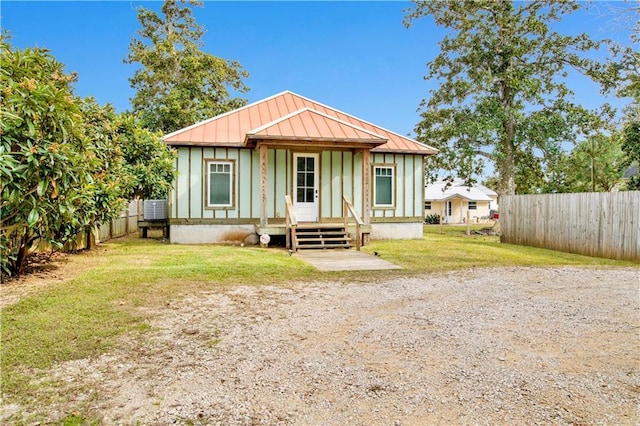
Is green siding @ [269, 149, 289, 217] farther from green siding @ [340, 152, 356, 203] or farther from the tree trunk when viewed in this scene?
the tree trunk

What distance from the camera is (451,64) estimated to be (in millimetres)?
20297

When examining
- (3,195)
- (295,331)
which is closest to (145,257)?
(3,195)

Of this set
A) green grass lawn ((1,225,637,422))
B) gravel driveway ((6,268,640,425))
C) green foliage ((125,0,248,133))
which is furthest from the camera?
green foliage ((125,0,248,133))

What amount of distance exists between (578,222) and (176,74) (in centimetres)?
2037

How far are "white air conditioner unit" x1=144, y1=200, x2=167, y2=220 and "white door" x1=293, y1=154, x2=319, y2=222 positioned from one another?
533cm

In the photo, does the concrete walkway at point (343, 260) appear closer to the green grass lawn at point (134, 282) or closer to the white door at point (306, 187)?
the green grass lawn at point (134, 282)

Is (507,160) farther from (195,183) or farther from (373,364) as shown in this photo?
(373,364)

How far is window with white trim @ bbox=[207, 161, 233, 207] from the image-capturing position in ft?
39.0

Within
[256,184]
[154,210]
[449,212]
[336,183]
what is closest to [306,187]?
[336,183]

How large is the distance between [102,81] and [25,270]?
1486cm

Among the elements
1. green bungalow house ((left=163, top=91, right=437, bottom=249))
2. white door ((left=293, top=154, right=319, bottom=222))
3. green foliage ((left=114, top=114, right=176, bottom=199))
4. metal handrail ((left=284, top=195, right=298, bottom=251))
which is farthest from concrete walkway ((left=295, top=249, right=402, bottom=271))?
green foliage ((left=114, top=114, right=176, bottom=199))

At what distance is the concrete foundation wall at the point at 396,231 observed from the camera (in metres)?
13.2

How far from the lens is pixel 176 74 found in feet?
71.5

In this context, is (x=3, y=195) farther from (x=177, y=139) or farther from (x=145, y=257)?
(x=177, y=139)
